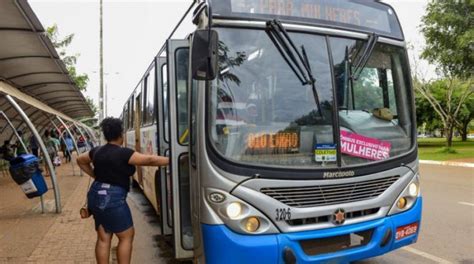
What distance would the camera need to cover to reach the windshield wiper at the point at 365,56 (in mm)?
4211

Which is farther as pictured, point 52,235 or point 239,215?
point 52,235

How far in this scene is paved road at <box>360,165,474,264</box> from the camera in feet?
17.7

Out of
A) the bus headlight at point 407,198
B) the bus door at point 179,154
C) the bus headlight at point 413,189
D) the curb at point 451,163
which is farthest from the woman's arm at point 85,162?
the curb at point 451,163

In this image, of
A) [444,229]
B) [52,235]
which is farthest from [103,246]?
[444,229]

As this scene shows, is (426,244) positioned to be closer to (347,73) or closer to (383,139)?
(383,139)

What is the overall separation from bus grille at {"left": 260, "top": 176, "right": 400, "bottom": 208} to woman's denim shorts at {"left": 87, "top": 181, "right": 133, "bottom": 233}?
1.50m

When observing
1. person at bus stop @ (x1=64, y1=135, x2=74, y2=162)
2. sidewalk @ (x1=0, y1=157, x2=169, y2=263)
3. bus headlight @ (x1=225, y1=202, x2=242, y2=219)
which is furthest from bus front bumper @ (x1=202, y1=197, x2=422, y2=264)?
person at bus stop @ (x1=64, y1=135, x2=74, y2=162)

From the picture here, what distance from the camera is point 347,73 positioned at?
164 inches

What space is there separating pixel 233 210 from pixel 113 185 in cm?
133

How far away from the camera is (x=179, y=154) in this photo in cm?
429

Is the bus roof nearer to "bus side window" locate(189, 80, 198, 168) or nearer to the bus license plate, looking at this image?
"bus side window" locate(189, 80, 198, 168)

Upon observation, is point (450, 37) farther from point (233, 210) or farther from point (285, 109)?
point (233, 210)

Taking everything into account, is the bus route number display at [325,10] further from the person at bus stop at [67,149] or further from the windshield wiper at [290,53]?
the person at bus stop at [67,149]

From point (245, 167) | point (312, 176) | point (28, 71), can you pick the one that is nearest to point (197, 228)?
point (245, 167)
